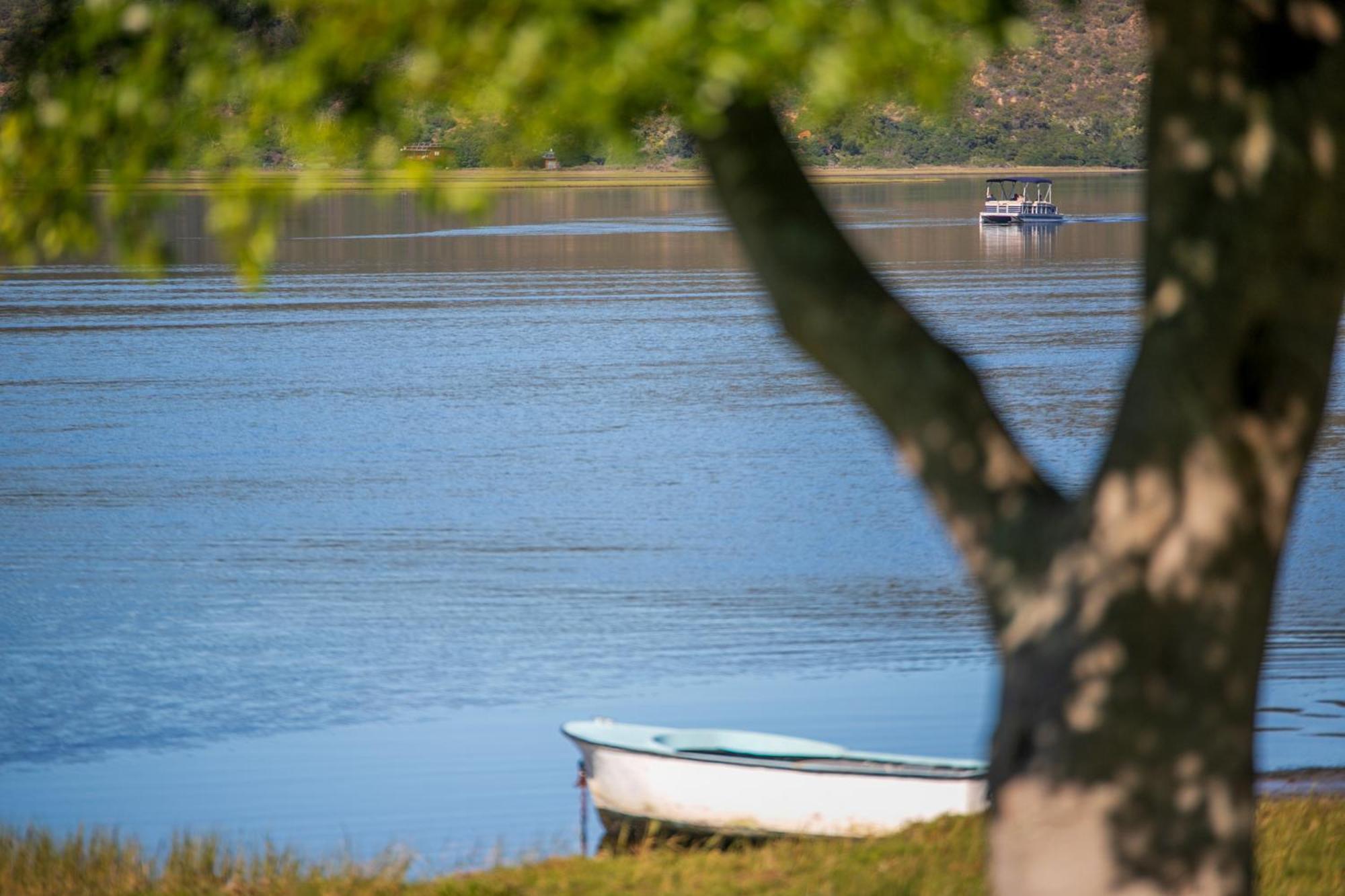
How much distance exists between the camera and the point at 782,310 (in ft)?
16.8

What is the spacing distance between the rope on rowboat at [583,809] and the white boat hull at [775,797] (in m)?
0.47

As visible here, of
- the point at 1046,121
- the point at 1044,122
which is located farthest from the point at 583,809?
the point at 1046,121

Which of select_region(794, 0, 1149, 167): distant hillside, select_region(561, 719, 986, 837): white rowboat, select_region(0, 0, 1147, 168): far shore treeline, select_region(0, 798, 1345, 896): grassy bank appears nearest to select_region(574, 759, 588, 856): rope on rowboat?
select_region(561, 719, 986, 837): white rowboat

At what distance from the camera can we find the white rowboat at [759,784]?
9.91 metres

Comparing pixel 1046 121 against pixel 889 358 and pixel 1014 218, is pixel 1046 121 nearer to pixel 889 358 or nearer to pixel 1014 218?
pixel 1014 218

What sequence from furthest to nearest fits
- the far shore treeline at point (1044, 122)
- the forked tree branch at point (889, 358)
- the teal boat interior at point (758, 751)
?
the far shore treeline at point (1044, 122)
the teal boat interior at point (758, 751)
the forked tree branch at point (889, 358)

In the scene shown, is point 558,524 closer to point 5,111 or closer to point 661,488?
point 661,488

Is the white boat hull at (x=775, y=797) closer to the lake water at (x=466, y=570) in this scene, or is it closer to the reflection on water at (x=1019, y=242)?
the lake water at (x=466, y=570)

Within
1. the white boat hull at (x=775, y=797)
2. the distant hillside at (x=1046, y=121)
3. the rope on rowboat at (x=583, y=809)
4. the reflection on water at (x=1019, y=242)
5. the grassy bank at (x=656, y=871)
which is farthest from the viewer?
the distant hillside at (x=1046, y=121)

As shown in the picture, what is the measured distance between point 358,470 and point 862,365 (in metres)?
19.6

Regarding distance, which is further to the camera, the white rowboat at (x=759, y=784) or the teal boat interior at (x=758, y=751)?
the teal boat interior at (x=758, y=751)

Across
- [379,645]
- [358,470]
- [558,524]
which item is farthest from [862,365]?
[358,470]

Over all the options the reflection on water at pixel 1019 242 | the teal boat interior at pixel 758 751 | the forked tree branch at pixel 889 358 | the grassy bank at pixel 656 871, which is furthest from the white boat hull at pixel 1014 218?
the forked tree branch at pixel 889 358

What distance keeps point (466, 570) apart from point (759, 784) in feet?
28.3
